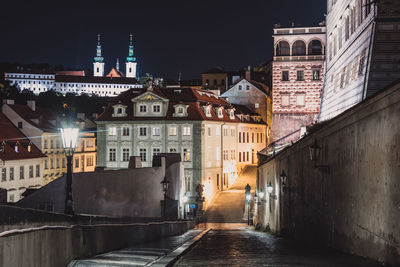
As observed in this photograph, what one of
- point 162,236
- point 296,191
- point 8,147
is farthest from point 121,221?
point 8,147

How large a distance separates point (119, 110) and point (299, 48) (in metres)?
22.1

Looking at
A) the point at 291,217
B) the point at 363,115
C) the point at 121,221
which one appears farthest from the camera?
the point at 291,217

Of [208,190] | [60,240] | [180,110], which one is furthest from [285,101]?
[60,240]

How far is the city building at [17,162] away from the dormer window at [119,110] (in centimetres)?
972

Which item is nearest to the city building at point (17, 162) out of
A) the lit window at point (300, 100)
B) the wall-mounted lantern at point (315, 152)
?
the lit window at point (300, 100)

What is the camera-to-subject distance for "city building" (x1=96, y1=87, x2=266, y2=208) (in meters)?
59.5

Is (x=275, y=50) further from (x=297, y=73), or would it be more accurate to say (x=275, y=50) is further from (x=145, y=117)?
(x=145, y=117)

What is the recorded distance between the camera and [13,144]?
52.4m

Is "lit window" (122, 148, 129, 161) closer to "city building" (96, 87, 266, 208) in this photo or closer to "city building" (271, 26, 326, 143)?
"city building" (96, 87, 266, 208)

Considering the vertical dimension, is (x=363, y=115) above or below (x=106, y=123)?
below

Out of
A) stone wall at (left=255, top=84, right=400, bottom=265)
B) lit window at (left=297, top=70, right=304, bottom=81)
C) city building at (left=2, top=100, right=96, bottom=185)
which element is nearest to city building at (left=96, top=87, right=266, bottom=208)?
city building at (left=2, top=100, right=96, bottom=185)

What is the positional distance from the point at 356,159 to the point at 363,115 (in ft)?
3.51

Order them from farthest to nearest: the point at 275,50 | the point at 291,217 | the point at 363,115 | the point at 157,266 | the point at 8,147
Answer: the point at 275,50, the point at 8,147, the point at 291,217, the point at 363,115, the point at 157,266

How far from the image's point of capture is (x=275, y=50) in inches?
2371
